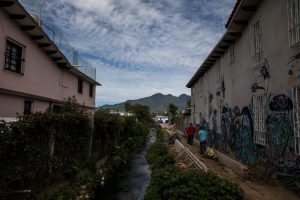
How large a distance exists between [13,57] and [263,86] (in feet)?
35.1

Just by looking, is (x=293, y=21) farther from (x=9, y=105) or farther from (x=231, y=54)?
(x=9, y=105)

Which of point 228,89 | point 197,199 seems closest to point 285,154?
point 197,199

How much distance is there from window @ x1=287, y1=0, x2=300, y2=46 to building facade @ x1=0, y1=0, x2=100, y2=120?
357 inches

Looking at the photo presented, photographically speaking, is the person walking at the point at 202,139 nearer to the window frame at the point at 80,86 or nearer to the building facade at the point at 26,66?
the building facade at the point at 26,66

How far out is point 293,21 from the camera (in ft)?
26.5

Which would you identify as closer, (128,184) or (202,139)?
(128,184)

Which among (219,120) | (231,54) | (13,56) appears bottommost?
(219,120)

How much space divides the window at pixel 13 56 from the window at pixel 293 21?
10.8 metres

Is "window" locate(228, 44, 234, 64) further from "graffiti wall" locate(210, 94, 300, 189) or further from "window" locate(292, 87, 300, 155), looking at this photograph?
"window" locate(292, 87, 300, 155)

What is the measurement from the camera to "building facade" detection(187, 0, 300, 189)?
8109 mm

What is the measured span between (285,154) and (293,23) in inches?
153

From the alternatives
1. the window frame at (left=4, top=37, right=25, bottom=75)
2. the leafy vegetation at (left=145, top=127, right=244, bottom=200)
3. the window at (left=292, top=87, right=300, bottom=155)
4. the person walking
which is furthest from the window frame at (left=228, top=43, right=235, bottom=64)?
the window frame at (left=4, top=37, right=25, bottom=75)

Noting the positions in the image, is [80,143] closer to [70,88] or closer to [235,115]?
[235,115]

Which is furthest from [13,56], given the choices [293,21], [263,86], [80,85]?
[293,21]
